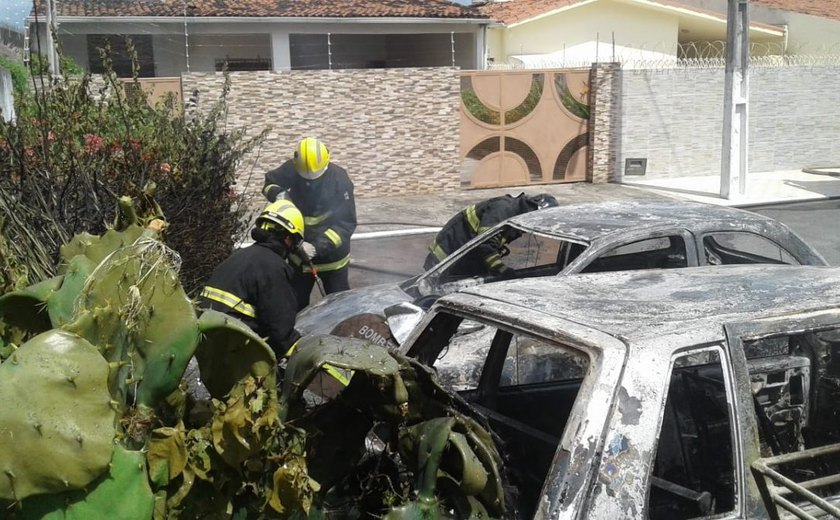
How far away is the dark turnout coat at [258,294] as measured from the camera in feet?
16.6

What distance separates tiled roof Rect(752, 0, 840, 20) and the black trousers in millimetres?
25188

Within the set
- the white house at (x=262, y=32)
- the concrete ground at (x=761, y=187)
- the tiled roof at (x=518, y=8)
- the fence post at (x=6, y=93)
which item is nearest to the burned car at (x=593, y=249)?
the fence post at (x=6, y=93)

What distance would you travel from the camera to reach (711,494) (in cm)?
280

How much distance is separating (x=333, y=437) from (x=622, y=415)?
90 centimetres

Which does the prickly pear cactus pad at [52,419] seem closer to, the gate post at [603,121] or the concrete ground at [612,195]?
the concrete ground at [612,195]

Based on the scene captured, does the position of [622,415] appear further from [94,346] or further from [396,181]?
[396,181]

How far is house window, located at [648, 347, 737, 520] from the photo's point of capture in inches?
107

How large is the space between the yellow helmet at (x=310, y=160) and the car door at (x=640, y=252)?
2.91 m

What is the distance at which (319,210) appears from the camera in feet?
25.5

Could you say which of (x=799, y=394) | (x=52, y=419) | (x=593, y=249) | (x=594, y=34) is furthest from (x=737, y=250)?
(x=594, y=34)

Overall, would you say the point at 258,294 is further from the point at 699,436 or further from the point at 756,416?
the point at 756,416

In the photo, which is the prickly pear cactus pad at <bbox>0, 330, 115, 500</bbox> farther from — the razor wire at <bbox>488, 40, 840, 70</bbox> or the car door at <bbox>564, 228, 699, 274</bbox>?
the razor wire at <bbox>488, 40, 840, 70</bbox>

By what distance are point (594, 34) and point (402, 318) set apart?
73.4ft

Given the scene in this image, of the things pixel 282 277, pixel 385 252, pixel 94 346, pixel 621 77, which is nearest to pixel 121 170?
pixel 282 277
